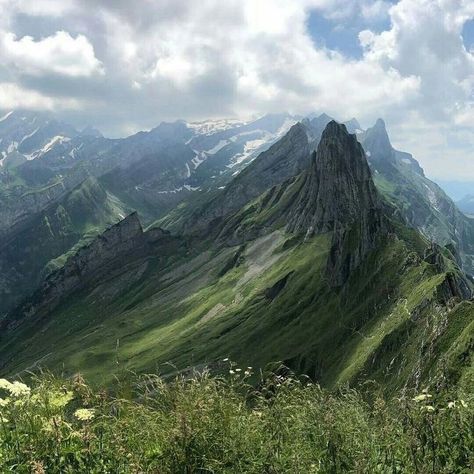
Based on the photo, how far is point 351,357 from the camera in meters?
119

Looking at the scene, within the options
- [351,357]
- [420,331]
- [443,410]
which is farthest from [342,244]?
[443,410]

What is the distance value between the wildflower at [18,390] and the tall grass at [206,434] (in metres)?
A: 0.03

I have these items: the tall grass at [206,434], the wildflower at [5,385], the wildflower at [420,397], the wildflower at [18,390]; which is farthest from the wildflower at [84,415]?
the wildflower at [420,397]

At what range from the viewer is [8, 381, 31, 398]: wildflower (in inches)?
394

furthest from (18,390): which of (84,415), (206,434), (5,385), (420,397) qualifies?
(420,397)

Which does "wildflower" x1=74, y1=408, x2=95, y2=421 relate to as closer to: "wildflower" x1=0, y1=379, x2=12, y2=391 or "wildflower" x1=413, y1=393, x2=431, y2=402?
"wildflower" x1=0, y1=379, x2=12, y2=391

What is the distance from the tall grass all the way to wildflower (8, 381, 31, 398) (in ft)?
0.09

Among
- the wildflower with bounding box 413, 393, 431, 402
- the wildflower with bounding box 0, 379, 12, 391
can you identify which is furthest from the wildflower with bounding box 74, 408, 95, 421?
the wildflower with bounding box 413, 393, 431, 402

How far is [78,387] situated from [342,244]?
180m

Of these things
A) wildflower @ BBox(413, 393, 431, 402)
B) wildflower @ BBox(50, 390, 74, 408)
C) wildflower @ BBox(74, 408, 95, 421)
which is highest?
wildflower @ BBox(50, 390, 74, 408)

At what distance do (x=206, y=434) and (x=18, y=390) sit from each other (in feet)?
12.3

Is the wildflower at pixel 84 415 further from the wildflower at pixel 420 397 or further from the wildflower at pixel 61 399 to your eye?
the wildflower at pixel 420 397

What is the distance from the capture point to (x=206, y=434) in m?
10.3

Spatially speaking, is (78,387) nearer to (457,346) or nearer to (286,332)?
(457,346)
